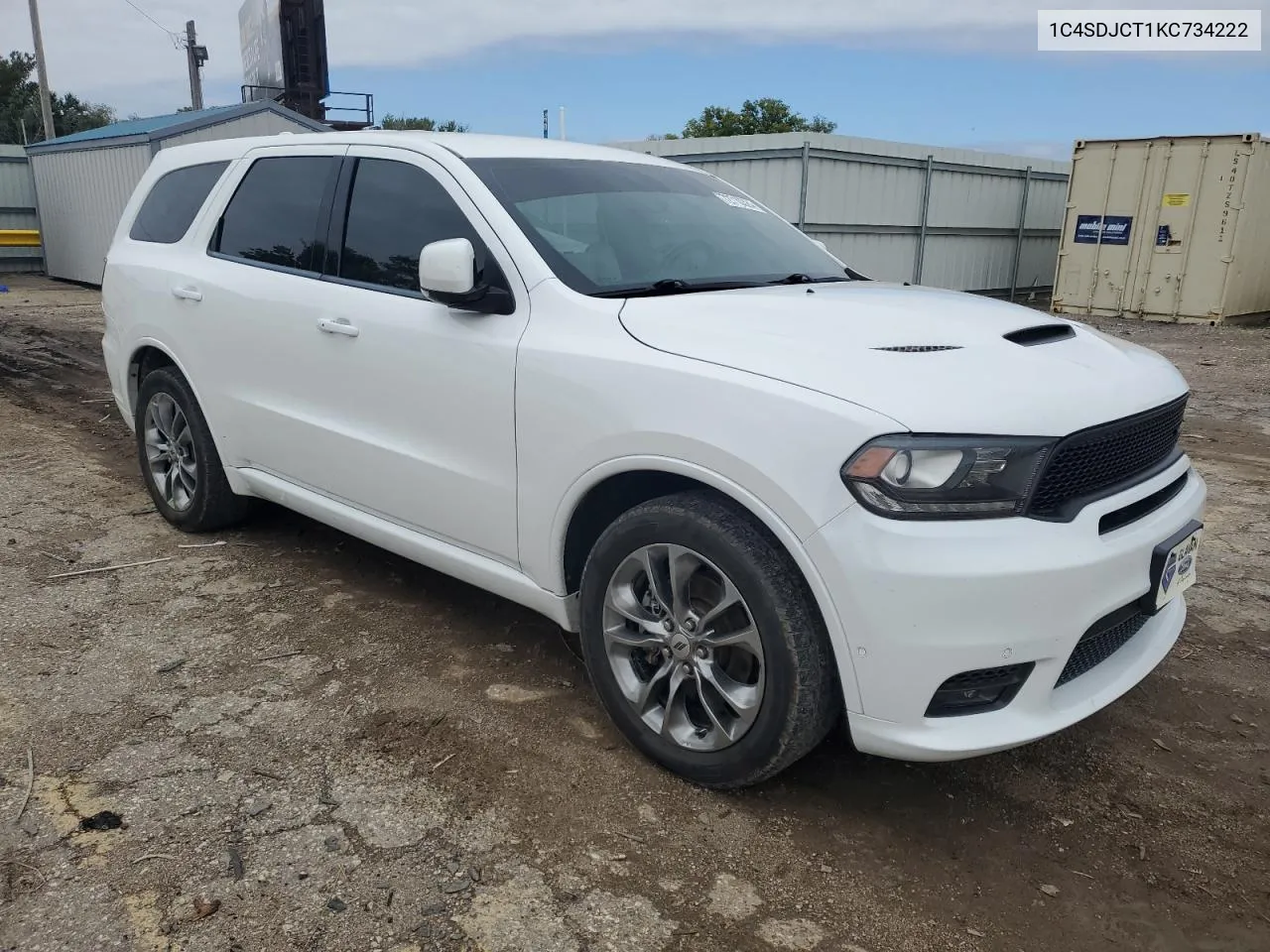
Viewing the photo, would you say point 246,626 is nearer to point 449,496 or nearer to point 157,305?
point 449,496

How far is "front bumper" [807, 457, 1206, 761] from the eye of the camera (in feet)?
7.20

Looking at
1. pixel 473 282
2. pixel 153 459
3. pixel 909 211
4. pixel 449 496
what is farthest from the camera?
pixel 909 211

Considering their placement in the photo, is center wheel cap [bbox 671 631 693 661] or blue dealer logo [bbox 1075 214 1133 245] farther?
blue dealer logo [bbox 1075 214 1133 245]

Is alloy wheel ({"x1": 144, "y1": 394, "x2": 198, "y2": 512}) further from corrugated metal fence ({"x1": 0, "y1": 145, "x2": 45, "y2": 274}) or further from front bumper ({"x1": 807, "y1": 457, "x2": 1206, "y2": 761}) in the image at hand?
corrugated metal fence ({"x1": 0, "y1": 145, "x2": 45, "y2": 274})

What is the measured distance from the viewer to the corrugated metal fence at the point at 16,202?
20781mm

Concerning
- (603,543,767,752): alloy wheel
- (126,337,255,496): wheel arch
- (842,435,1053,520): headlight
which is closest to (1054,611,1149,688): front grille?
(842,435,1053,520): headlight

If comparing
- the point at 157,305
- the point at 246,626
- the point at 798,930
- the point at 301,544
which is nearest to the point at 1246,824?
the point at 798,930

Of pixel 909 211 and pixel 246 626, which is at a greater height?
pixel 909 211

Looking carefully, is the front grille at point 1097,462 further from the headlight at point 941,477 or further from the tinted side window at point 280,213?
the tinted side window at point 280,213

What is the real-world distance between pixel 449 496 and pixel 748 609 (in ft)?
3.95

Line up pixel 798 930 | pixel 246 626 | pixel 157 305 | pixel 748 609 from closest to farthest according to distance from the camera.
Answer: pixel 798 930 < pixel 748 609 < pixel 246 626 < pixel 157 305

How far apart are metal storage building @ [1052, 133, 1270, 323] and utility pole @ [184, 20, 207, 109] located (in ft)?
121

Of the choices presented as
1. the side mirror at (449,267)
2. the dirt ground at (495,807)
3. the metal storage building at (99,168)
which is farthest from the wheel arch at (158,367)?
the metal storage building at (99,168)

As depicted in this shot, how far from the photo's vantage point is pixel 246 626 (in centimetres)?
378
